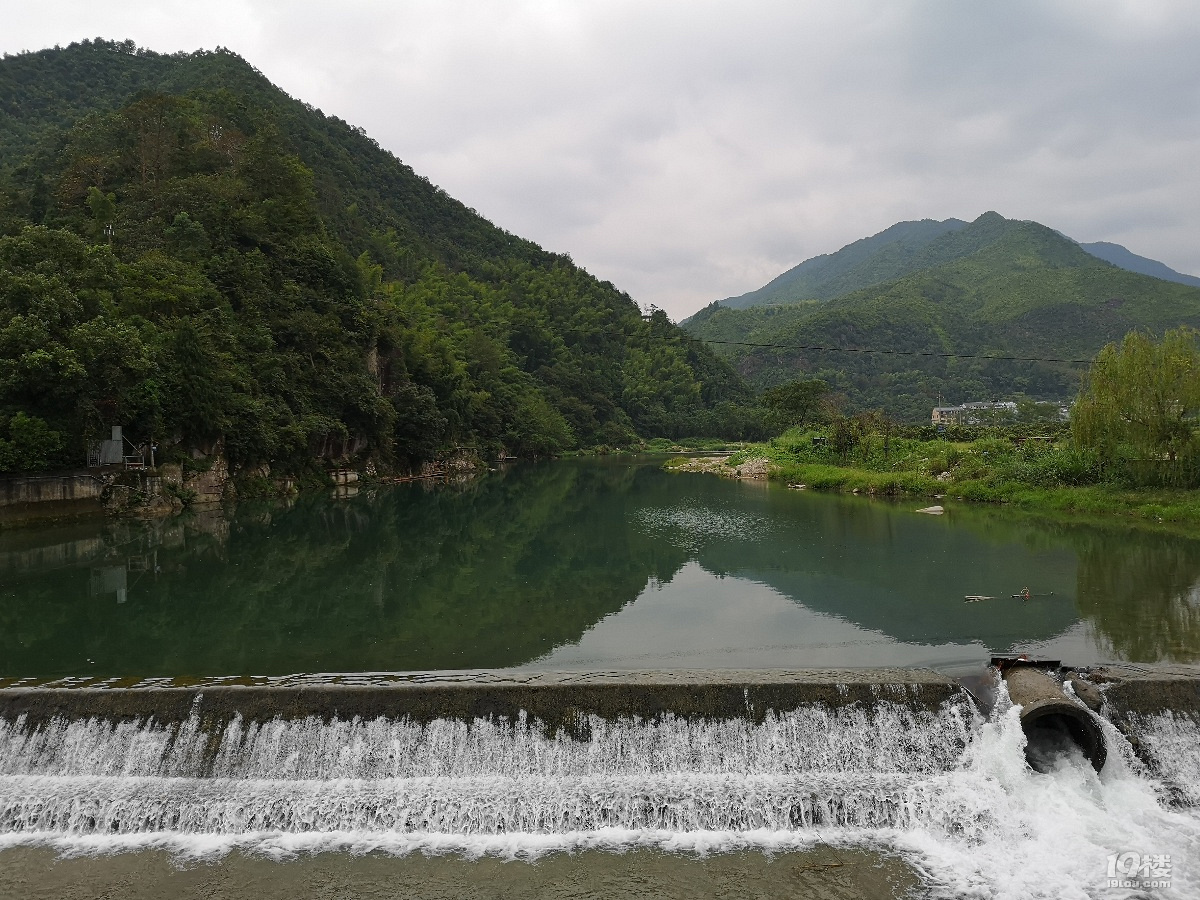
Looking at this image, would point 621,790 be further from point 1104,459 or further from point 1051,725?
point 1104,459

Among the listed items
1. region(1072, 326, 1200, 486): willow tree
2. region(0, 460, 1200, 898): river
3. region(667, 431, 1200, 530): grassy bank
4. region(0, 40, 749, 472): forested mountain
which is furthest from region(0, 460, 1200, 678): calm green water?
region(0, 40, 749, 472): forested mountain

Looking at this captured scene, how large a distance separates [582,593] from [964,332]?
132339 millimetres

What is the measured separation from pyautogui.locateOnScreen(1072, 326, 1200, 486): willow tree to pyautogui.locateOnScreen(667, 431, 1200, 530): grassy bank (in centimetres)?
89

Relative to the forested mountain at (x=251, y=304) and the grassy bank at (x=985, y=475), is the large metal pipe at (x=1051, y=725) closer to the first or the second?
the grassy bank at (x=985, y=475)

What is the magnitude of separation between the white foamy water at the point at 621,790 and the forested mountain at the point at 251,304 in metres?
17.4

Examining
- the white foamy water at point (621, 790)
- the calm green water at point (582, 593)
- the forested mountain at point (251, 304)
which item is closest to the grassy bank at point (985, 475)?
the calm green water at point (582, 593)

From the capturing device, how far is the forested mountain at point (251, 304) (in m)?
23.6

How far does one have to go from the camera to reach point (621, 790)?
7.98 m

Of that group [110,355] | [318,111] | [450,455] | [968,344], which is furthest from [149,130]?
[968,344]

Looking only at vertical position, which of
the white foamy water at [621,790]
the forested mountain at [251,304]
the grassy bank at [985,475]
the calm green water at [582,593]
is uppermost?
the forested mountain at [251,304]

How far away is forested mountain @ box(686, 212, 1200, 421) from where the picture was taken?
112 meters

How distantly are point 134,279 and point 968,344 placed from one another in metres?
126

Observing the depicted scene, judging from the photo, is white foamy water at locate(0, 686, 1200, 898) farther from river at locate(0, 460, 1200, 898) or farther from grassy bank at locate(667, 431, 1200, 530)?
grassy bank at locate(667, 431, 1200, 530)

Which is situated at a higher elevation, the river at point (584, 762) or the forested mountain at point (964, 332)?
the forested mountain at point (964, 332)
